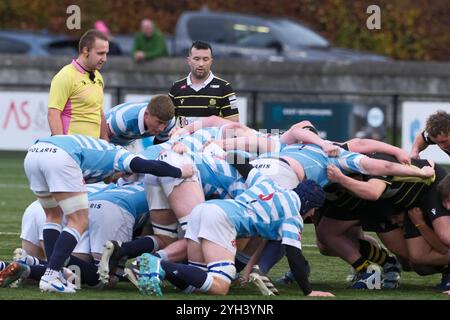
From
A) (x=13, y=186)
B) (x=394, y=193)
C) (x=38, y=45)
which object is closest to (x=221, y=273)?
(x=394, y=193)

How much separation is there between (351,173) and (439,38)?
58.3ft

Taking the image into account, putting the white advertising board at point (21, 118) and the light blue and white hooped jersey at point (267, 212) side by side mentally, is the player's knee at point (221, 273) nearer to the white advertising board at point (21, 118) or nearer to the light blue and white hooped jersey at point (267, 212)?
the light blue and white hooped jersey at point (267, 212)

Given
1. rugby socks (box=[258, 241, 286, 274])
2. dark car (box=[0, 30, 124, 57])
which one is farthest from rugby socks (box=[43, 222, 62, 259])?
dark car (box=[0, 30, 124, 57])

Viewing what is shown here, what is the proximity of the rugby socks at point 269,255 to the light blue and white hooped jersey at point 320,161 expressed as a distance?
20.3 inches

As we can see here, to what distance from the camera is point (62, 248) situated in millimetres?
8078

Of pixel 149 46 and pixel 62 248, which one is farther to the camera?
pixel 149 46

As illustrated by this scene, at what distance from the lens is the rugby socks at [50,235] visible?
8445 millimetres

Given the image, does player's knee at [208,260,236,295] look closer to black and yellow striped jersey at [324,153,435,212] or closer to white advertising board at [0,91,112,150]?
black and yellow striped jersey at [324,153,435,212]

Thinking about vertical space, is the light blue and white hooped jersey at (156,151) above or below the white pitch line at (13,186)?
above

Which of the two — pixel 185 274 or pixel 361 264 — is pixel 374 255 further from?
pixel 185 274

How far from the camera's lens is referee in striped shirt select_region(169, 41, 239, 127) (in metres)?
11.0

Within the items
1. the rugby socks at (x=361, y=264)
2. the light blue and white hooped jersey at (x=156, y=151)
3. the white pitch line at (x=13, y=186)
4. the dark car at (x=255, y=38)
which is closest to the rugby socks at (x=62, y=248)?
the light blue and white hooped jersey at (x=156, y=151)

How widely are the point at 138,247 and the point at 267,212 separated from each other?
0.92 m

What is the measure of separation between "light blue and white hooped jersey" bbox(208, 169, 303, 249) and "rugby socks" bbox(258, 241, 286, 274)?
0.62ft
